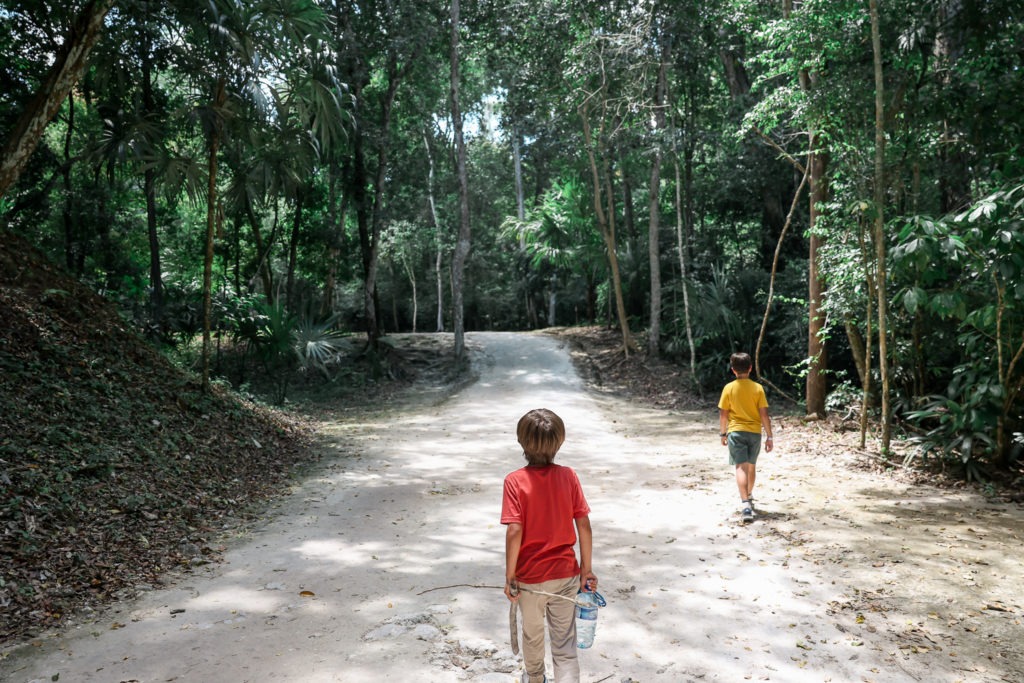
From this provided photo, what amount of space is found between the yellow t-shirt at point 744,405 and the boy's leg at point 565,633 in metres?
3.71

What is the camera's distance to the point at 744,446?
627cm

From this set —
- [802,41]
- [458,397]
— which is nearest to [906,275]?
[802,41]

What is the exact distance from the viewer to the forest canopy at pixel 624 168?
743 centimetres

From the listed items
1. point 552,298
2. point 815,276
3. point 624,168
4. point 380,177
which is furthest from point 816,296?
point 552,298

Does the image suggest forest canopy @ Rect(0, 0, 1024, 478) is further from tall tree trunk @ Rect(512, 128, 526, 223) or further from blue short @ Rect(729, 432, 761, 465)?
blue short @ Rect(729, 432, 761, 465)

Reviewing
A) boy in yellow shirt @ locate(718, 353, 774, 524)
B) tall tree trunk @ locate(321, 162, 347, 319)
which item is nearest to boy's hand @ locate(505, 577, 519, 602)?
boy in yellow shirt @ locate(718, 353, 774, 524)

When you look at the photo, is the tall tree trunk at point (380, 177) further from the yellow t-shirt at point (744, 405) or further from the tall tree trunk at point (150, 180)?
the yellow t-shirt at point (744, 405)

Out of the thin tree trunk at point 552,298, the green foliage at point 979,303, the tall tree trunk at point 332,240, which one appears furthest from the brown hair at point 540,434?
the thin tree trunk at point 552,298

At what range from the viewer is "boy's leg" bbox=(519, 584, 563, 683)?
2941 millimetres

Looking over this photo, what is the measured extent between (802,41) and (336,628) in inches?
354

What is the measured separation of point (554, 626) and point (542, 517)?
0.49 metres

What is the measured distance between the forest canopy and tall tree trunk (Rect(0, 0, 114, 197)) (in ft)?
0.09

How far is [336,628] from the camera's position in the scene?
400 centimetres

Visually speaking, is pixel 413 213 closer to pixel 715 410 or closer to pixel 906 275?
pixel 715 410
